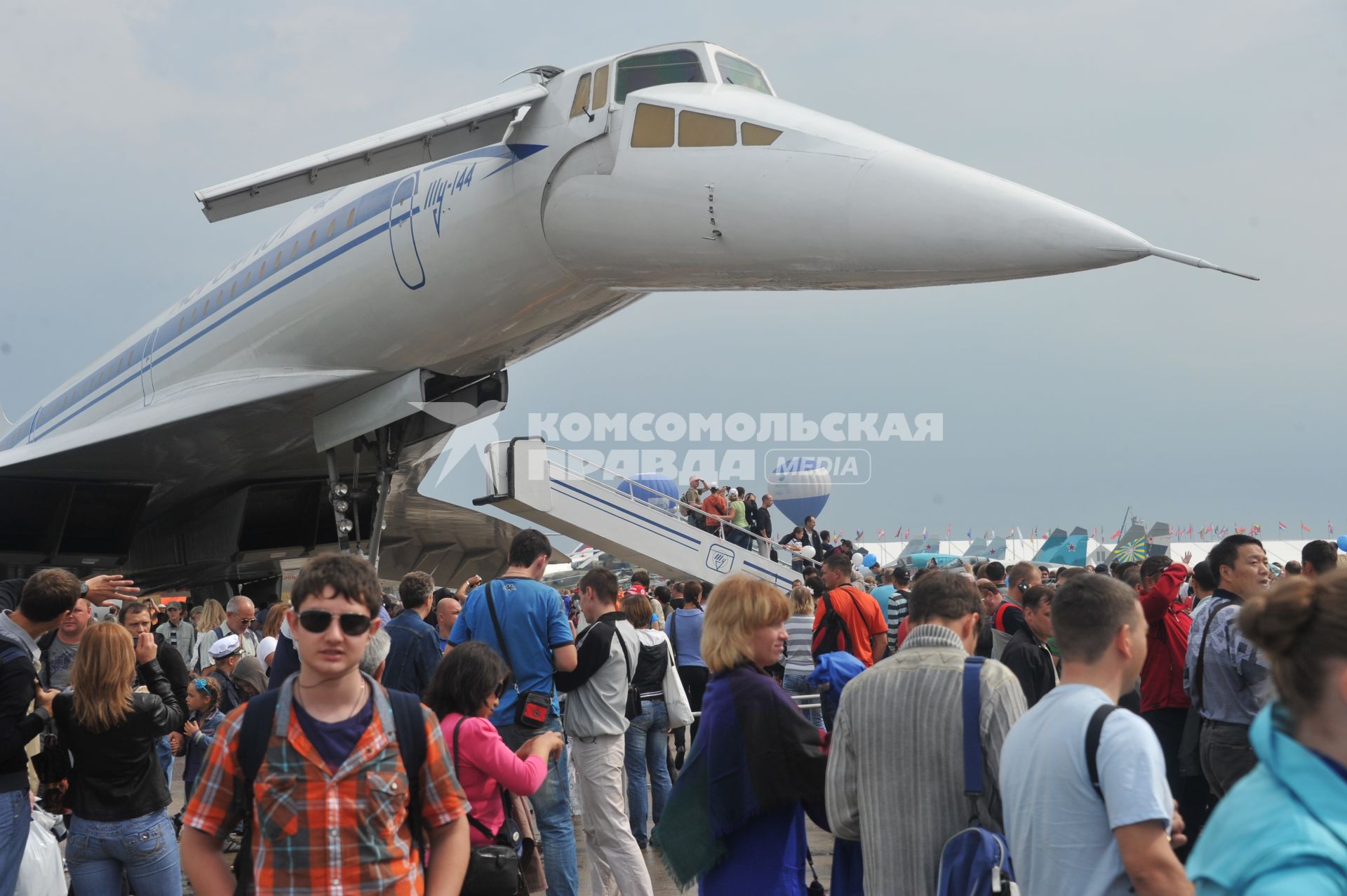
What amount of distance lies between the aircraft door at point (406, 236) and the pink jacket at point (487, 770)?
22.5 feet

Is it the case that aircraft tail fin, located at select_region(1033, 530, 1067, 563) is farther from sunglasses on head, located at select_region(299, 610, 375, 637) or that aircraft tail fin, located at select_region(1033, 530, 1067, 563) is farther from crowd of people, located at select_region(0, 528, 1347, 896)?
sunglasses on head, located at select_region(299, 610, 375, 637)

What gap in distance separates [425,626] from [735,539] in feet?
38.2

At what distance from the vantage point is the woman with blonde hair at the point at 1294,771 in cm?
155

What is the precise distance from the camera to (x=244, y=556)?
1541cm

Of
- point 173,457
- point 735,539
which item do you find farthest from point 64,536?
point 735,539

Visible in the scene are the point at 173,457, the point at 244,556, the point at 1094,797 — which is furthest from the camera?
the point at 244,556

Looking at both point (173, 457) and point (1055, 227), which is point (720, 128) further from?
point (173, 457)

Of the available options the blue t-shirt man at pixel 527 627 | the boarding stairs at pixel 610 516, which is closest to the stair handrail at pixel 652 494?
the boarding stairs at pixel 610 516

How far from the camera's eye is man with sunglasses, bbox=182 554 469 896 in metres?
2.48

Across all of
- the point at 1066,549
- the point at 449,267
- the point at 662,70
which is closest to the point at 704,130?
the point at 662,70

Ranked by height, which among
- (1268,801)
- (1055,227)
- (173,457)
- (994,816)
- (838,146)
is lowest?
(994,816)

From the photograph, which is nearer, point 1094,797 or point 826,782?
point 1094,797

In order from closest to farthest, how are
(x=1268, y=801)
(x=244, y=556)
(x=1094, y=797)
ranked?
(x=1268, y=801)
(x=1094, y=797)
(x=244, y=556)

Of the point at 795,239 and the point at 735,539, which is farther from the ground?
the point at 795,239
